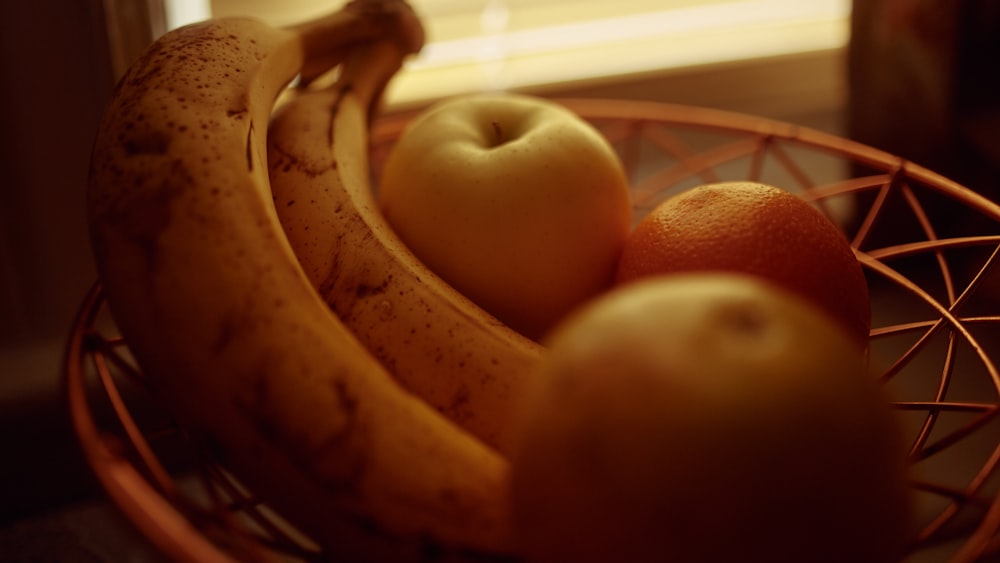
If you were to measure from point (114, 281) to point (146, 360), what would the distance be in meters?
0.05

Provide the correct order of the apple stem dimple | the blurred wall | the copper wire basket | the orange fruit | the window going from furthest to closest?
1. the window
2. the blurred wall
3. the apple stem dimple
4. the orange fruit
5. the copper wire basket

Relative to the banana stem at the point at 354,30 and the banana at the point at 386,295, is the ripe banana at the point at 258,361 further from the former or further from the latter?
the banana stem at the point at 354,30

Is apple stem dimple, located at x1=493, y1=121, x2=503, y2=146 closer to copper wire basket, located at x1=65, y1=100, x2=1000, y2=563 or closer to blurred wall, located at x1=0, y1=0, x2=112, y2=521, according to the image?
copper wire basket, located at x1=65, y1=100, x2=1000, y2=563

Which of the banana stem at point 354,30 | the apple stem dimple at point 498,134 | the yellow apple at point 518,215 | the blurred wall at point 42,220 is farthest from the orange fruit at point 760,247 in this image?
the blurred wall at point 42,220

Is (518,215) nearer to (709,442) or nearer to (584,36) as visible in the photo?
(709,442)

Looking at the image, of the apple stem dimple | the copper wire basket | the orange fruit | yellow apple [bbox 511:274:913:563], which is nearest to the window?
the copper wire basket

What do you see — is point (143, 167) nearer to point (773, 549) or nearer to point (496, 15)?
point (773, 549)

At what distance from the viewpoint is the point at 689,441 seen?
32 centimetres

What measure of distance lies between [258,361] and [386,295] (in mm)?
133

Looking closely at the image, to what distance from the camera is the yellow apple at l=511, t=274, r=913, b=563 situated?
319 mm

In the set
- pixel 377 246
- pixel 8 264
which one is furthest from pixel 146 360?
pixel 8 264

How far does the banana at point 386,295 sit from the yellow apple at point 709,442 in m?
0.15

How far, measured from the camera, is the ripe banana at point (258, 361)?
41cm

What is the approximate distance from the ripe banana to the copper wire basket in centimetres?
5
